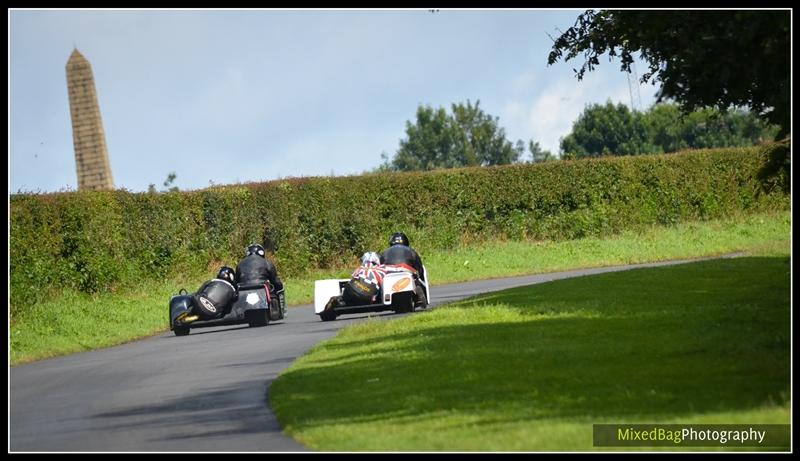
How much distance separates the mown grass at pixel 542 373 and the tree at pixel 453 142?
93226mm

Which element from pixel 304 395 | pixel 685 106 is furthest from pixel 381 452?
pixel 685 106

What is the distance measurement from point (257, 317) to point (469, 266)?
15832mm

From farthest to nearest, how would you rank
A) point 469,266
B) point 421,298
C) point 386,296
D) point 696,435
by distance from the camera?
point 469,266 < point 421,298 < point 386,296 < point 696,435

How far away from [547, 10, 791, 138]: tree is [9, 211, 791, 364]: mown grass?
11.0 metres

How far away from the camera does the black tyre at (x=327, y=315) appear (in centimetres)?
2780

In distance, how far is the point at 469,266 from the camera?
4272 centimetres

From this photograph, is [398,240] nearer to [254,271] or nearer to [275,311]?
[275,311]

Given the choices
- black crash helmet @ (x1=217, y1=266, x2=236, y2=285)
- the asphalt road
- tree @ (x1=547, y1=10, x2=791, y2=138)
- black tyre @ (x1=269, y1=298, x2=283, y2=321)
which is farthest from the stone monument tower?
tree @ (x1=547, y1=10, x2=791, y2=138)

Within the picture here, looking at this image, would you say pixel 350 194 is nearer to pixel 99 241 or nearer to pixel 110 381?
pixel 99 241

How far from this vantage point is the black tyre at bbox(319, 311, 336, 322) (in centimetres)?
2780

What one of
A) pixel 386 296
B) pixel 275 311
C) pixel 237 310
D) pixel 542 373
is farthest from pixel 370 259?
pixel 542 373

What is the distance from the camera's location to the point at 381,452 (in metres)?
11.5

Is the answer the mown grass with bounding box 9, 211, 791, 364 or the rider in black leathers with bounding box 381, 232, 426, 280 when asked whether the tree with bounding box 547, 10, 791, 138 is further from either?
the mown grass with bounding box 9, 211, 791, 364

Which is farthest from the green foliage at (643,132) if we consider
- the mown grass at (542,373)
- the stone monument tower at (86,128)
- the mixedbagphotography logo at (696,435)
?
the mixedbagphotography logo at (696,435)
